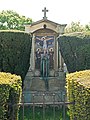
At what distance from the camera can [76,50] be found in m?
13.4

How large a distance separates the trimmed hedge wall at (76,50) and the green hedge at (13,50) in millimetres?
1607

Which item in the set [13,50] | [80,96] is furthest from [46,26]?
[80,96]

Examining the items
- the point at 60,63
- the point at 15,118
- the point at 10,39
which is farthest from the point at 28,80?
the point at 15,118

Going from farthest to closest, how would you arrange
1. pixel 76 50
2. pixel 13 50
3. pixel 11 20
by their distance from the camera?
pixel 11 20 → pixel 76 50 → pixel 13 50

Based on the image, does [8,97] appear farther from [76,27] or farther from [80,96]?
[76,27]

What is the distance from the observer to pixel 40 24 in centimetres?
1733

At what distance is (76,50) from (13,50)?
262 centimetres

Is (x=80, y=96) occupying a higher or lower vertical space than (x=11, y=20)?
lower

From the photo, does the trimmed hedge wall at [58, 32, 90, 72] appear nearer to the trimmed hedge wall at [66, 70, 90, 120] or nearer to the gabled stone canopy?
the gabled stone canopy

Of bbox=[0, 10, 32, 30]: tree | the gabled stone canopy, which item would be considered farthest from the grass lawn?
bbox=[0, 10, 32, 30]: tree

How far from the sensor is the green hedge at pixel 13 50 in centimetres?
1281

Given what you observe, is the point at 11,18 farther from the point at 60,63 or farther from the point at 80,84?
the point at 80,84

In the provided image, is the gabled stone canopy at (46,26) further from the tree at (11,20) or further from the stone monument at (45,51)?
the tree at (11,20)

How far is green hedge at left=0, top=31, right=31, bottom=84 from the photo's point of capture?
1281cm
